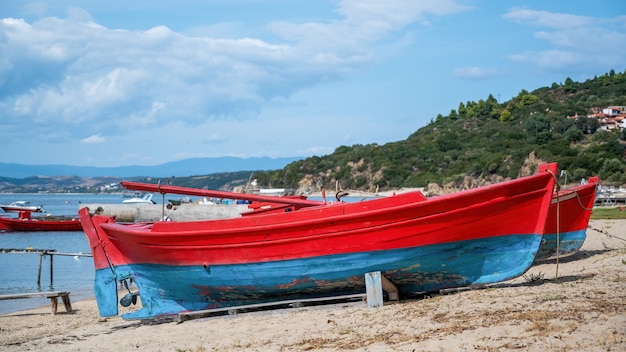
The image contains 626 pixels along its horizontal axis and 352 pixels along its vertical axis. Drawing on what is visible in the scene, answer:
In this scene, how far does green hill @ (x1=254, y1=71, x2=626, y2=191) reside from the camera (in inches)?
2393

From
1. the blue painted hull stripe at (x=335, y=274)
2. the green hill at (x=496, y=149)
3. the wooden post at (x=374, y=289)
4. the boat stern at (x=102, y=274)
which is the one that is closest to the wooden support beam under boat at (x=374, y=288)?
the wooden post at (x=374, y=289)

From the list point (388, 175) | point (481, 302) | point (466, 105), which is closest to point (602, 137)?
point (388, 175)

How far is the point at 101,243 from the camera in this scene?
13.3 m

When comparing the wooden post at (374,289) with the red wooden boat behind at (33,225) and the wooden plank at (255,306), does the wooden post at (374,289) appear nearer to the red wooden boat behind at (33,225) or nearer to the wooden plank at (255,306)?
the wooden plank at (255,306)

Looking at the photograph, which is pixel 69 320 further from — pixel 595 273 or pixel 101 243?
pixel 595 273

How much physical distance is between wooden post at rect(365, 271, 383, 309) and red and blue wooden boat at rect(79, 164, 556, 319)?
7.5 inches

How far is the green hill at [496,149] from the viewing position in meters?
60.8

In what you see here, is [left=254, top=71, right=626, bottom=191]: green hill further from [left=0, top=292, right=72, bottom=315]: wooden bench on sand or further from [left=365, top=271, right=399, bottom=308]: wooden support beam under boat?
[left=365, top=271, right=399, bottom=308]: wooden support beam under boat

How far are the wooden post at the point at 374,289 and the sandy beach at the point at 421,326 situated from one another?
19 centimetres

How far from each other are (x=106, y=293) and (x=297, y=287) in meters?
3.89

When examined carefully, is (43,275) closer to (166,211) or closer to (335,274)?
(335,274)

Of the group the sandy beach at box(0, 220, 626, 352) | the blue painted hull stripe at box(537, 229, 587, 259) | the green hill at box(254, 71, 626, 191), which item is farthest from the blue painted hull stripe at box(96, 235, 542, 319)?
the green hill at box(254, 71, 626, 191)

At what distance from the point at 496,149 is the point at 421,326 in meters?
68.2

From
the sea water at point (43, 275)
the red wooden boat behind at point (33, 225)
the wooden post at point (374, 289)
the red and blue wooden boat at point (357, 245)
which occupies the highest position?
the red and blue wooden boat at point (357, 245)
